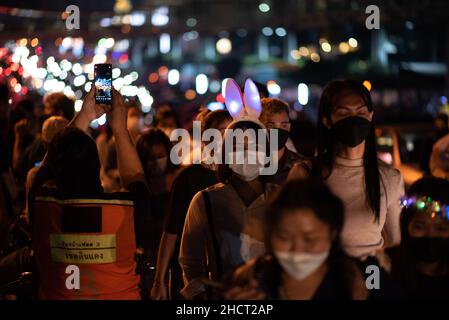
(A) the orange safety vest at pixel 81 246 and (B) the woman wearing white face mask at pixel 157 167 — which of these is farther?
(B) the woman wearing white face mask at pixel 157 167

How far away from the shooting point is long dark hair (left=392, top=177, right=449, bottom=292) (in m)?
4.34

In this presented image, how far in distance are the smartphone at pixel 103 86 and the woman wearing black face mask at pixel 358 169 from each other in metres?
1.33

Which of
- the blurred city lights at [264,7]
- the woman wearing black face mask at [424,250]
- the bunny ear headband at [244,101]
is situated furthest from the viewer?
the blurred city lights at [264,7]

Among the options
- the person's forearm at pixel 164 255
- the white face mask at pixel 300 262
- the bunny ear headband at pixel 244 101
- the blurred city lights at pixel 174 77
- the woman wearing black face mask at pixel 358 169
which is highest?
the blurred city lights at pixel 174 77

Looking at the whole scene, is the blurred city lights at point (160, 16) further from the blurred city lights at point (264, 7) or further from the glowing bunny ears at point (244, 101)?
the glowing bunny ears at point (244, 101)

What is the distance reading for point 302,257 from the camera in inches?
140

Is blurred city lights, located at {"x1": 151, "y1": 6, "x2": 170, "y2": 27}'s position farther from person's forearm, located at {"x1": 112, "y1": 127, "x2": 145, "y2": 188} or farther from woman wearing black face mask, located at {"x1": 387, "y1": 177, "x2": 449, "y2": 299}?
woman wearing black face mask, located at {"x1": 387, "y1": 177, "x2": 449, "y2": 299}

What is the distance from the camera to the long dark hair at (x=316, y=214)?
3.54m

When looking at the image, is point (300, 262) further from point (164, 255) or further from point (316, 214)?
point (164, 255)

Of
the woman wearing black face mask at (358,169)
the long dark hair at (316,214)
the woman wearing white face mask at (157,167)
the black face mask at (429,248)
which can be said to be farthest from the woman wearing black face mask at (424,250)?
the woman wearing white face mask at (157,167)

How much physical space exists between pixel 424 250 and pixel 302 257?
1.08m

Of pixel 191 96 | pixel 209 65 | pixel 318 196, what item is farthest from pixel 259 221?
pixel 209 65

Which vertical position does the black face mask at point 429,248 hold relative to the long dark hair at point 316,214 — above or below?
below

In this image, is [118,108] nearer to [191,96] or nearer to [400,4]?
[400,4]
